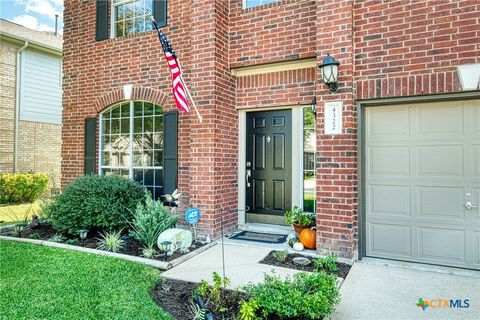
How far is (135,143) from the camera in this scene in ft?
21.8

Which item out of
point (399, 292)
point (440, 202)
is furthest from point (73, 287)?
point (440, 202)

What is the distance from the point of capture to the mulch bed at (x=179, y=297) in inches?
115

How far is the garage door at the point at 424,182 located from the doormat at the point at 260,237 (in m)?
1.36

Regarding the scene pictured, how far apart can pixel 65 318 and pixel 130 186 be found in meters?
2.94

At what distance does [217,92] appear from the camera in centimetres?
538

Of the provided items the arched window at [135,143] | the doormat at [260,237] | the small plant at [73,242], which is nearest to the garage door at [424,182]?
the doormat at [260,237]

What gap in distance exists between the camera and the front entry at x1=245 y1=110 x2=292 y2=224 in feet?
18.3

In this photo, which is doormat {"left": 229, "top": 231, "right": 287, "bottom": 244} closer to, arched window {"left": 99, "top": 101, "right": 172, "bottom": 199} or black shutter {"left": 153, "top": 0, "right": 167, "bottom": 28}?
arched window {"left": 99, "top": 101, "right": 172, "bottom": 199}

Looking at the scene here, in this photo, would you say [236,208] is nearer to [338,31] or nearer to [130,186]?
[130,186]

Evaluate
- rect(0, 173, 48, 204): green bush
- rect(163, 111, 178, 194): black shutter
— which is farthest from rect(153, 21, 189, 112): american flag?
rect(0, 173, 48, 204): green bush

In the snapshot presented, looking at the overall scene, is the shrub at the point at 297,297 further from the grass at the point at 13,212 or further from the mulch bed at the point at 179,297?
the grass at the point at 13,212

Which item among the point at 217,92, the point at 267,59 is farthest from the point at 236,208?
the point at 267,59

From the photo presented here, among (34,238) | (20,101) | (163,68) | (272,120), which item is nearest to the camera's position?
(34,238)

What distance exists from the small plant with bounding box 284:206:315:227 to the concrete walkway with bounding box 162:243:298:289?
586 mm
